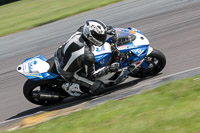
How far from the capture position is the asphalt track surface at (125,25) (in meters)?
7.75

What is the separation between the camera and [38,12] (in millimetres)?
17734

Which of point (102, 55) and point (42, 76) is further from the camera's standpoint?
point (42, 76)

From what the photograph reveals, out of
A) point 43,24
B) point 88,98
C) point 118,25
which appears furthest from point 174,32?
point 43,24

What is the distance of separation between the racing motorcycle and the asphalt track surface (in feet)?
1.48

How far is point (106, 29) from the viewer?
20.7ft

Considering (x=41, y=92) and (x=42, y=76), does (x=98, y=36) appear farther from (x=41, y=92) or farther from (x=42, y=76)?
(x=41, y=92)

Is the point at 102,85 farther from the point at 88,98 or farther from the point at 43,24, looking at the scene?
the point at 43,24

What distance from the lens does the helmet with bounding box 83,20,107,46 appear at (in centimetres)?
614

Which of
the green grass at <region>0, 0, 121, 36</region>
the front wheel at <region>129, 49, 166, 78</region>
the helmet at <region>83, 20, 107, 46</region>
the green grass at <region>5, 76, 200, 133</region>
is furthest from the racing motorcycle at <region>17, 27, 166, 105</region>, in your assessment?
the green grass at <region>0, 0, 121, 36</region>

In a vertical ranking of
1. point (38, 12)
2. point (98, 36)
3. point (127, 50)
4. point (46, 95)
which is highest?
point (38, 12)

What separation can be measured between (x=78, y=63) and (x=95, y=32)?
763 millimetres

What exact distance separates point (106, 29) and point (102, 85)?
49.4 inches

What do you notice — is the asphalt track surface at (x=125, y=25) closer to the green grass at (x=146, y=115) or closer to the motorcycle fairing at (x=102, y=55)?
the motorcycle fairing at (x=102, y=55)

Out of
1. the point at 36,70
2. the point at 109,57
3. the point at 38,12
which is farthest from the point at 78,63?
the point at 38,12
